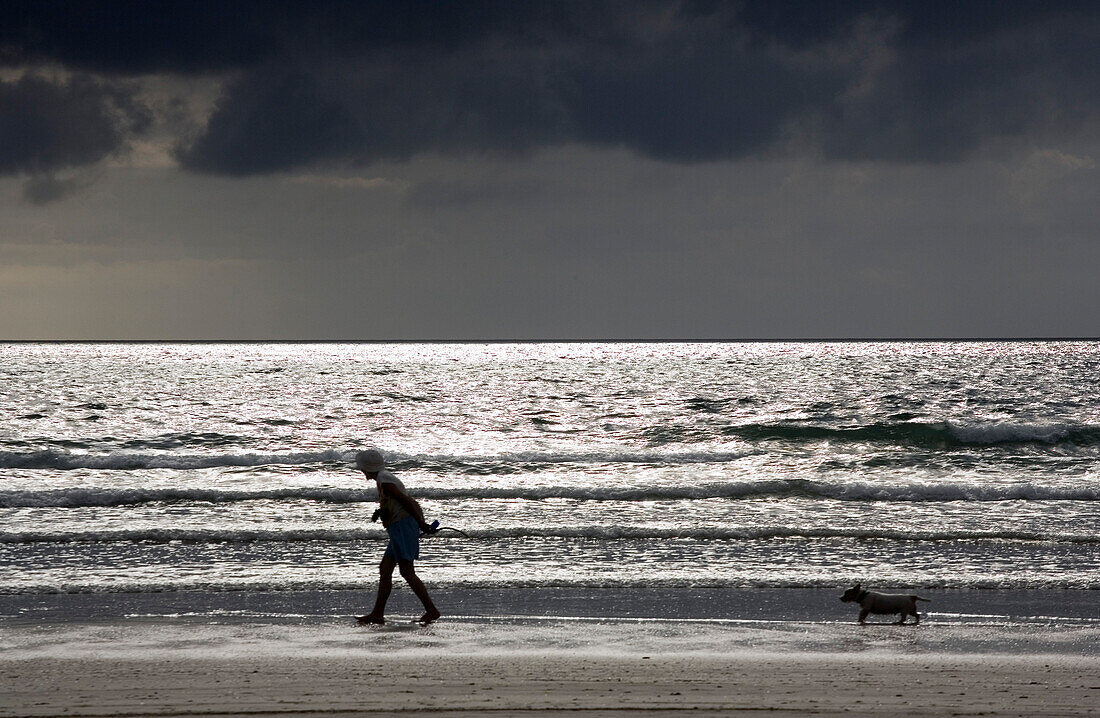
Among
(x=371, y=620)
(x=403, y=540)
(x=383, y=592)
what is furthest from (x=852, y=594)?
(x=371, y=620)

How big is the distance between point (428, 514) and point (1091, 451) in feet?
71.2

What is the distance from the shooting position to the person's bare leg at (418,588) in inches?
350

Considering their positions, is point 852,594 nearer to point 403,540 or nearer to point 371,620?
point 403,540

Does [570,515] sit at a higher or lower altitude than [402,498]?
lower

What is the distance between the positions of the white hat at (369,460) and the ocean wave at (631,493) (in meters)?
10.2

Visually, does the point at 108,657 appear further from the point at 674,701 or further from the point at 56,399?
the point at 56,399

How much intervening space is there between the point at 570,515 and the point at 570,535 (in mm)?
2463

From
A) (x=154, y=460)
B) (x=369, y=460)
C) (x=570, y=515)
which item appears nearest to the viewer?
(x=369, y=460)

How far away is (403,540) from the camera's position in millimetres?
8922

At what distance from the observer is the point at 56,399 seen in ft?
175

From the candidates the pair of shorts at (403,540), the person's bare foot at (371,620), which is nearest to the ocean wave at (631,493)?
the person's bare foot at (371,620)

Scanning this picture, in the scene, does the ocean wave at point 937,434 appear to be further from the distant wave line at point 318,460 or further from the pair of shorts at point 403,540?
the pair of shorts at point 403,540

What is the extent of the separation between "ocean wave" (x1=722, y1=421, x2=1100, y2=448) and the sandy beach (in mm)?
25197

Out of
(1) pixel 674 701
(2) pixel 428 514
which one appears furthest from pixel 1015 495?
(1) pixel 674 701
